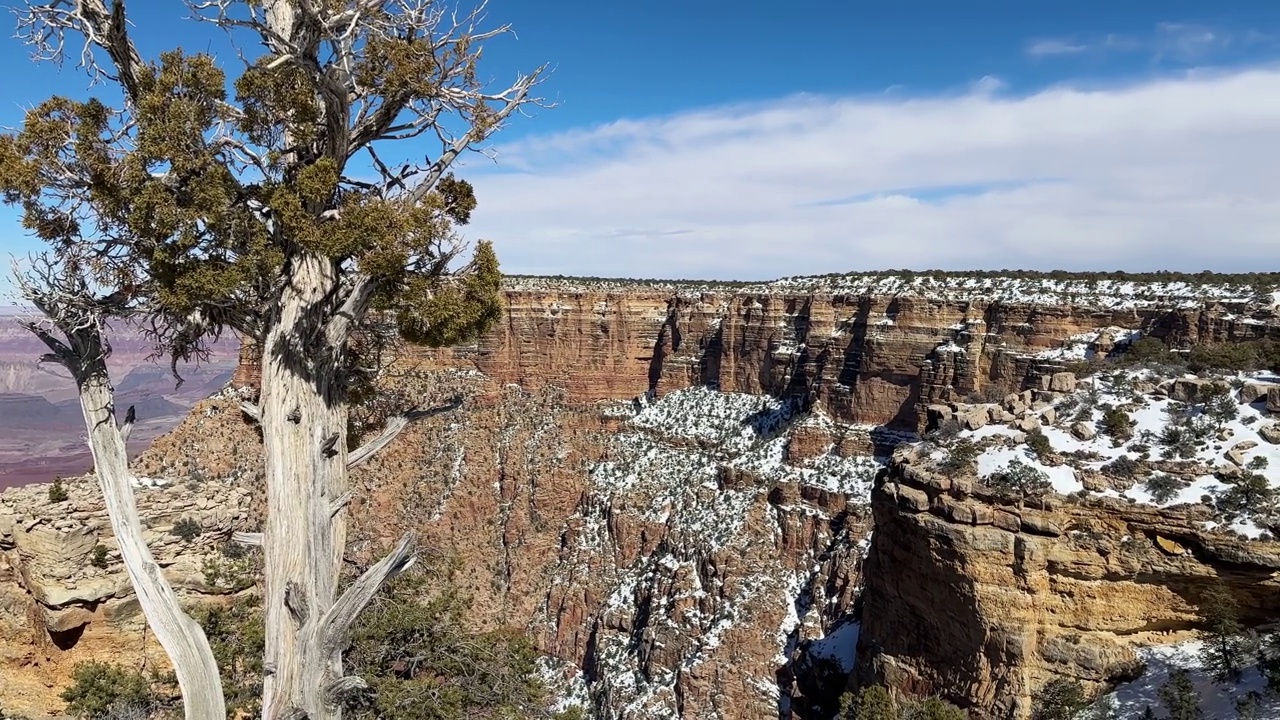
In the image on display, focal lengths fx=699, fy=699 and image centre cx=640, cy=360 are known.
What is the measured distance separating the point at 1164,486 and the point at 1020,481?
2574 millimetres

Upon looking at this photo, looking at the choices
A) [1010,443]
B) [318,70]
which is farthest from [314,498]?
[1010,443]

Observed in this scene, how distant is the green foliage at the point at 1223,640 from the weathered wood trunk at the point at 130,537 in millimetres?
15154

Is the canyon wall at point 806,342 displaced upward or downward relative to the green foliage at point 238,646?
upward

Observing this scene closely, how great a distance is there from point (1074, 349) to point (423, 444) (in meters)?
41.8

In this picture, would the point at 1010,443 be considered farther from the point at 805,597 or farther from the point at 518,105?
the point at 805,597

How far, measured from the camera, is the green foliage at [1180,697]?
459 inches

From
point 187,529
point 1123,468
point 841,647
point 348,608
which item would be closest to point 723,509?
point 841,647

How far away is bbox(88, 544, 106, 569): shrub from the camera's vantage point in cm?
1213

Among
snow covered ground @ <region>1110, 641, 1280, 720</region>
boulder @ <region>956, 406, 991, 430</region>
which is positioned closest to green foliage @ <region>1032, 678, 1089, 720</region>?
snow covered ground @ <region>1110, 641, 1280, 720</region>

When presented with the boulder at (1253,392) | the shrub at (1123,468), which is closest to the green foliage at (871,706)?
the shrub at (1123,468)

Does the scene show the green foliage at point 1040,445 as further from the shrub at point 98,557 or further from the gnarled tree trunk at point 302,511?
the shrub at point 98,557

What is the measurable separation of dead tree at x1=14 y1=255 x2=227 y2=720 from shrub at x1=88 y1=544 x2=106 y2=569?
28.3 feet

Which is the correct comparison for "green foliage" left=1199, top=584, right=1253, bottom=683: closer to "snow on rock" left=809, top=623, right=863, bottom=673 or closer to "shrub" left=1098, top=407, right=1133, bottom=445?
"shrub" left=1098, top=407, right=1133, bottom=445

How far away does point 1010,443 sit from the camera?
15.9m
